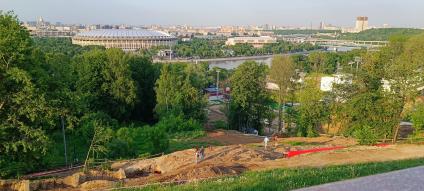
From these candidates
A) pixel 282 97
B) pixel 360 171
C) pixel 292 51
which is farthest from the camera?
pixel 292 51

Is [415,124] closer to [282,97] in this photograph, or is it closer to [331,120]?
[331,120]

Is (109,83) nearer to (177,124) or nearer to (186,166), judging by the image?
(177,124)

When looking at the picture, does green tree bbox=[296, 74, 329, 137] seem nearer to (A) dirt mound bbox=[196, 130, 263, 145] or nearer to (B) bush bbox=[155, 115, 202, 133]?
(A) dirt mound bbox=[196, 130, 263, 145]

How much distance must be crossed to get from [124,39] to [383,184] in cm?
12045

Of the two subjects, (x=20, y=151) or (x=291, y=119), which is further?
(x=291, y=119)

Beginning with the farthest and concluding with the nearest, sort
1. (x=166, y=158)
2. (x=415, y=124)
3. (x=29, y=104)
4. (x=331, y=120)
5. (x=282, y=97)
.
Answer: (x=282, y=97) < (x=331, y=120) < (x=415, y=124) < (x=166, y=158) < (x=29, y=104)

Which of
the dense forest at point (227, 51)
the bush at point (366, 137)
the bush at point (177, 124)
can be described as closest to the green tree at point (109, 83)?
the bush at point (177, 124)

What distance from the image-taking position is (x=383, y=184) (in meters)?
6.28

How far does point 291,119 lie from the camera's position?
31.6 metres

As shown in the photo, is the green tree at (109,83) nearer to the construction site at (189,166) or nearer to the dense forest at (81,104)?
the dense forest at (81,104)

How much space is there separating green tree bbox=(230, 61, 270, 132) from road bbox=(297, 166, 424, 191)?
24.7 m

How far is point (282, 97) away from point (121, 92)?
1492 cm

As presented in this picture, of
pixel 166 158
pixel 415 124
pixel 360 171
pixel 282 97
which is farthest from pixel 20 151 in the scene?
pixel 282 97

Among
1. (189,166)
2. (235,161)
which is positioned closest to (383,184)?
(189,166)
